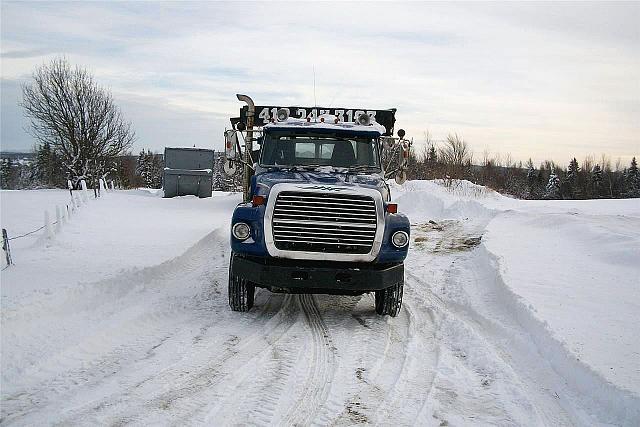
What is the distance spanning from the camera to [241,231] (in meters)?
6.68

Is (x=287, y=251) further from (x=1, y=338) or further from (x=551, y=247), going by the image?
(x=551, y=247)

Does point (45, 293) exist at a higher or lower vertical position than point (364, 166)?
lower

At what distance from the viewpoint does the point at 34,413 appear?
402 cm

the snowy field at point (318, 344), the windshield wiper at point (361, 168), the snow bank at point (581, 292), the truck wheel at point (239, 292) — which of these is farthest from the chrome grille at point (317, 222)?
the snow bank at point (581, 292)

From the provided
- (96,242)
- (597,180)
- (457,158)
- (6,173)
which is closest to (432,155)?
(457,158)

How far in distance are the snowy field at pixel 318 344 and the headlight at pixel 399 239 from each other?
1.01 m

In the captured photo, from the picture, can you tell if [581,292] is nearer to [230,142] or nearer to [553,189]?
[230,142]

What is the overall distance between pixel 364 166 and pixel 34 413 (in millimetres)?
5176

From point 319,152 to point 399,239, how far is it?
6.31 feet

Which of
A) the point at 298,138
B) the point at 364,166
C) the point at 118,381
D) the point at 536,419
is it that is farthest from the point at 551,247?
the point at 118,381

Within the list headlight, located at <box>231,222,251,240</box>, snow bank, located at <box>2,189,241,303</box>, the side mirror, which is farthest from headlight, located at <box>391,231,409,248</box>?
snow bank, located at <box>2,189,241,303</box>

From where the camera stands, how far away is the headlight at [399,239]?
6.73m

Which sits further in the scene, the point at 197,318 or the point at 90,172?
the point at 90,172

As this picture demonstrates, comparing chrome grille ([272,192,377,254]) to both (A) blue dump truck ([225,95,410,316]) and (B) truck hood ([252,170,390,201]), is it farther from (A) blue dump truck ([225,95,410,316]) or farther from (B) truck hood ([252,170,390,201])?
(B) truck hood ([252,170,390,201])
